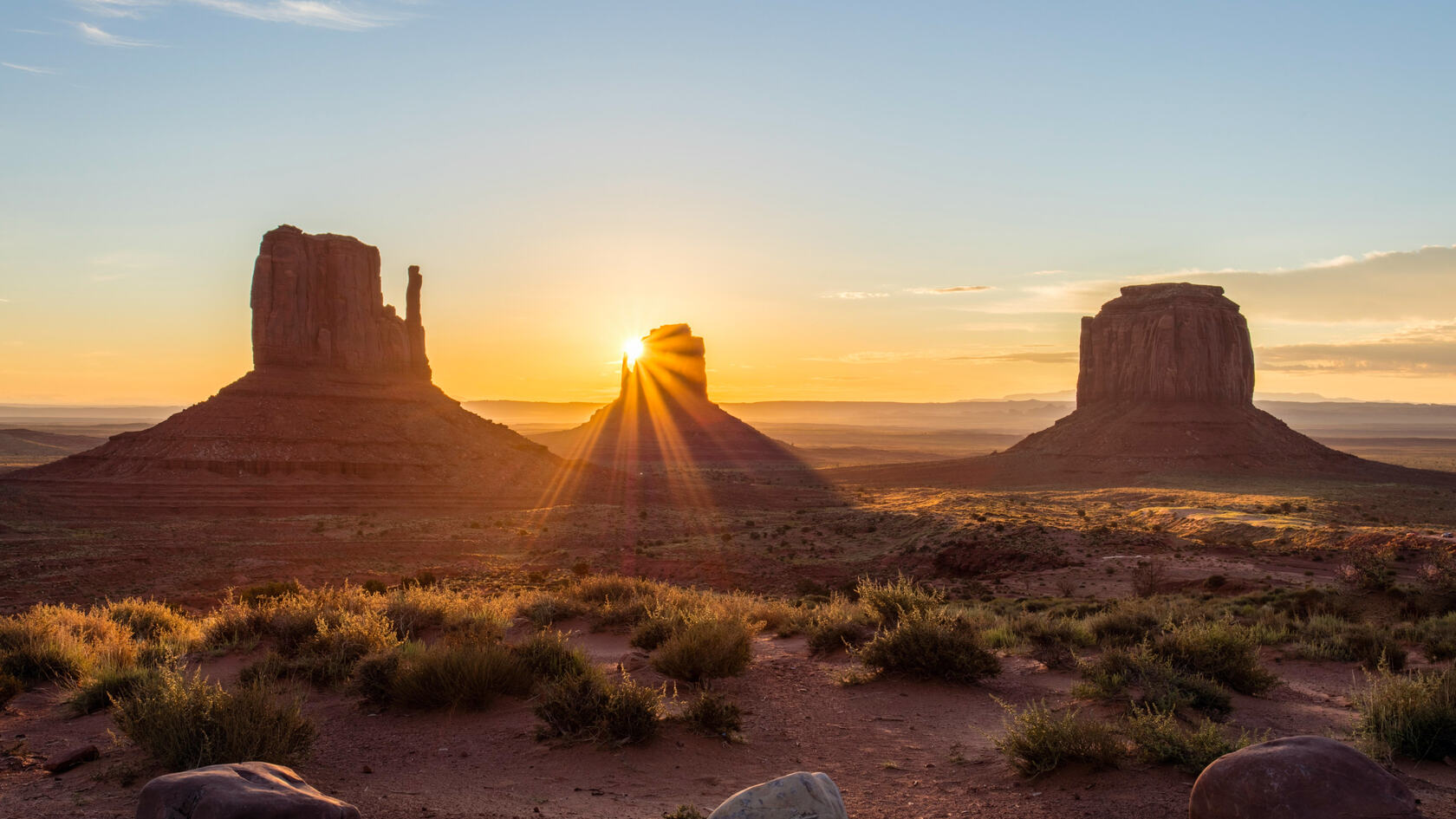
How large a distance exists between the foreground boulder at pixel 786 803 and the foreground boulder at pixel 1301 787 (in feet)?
8.57

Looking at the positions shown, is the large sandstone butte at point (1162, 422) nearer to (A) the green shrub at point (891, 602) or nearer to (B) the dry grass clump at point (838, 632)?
(A) the green shrub at point (891, 602)

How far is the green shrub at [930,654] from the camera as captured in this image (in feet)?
33.7

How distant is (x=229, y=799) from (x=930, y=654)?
25.7 feet

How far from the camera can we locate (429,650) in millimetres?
9680

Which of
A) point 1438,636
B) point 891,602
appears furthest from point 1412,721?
point 1438,636

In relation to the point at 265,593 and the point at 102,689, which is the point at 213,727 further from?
the point at 265,593

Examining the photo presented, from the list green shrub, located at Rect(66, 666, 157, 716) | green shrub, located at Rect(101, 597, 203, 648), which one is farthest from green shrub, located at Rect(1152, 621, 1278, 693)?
green shrub, located at Rect(101, 597, 203, 648)

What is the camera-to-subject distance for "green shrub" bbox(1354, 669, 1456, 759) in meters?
7.01

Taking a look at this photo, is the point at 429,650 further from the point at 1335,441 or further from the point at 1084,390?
the point at 1335,441

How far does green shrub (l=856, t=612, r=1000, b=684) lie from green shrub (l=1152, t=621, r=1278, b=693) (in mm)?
2144

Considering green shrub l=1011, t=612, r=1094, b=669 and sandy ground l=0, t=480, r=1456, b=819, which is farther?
green shrub l=1011, t=612, r=1094, b=669

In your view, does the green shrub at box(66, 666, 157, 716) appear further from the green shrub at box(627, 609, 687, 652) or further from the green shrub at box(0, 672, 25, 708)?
the green shrub at box(627, 609, 687, 652)

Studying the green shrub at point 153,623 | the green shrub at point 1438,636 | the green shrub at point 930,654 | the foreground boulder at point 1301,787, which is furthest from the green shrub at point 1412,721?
the green shrub at point 153,623

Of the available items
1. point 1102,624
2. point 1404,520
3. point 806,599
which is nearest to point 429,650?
point 1102,624
